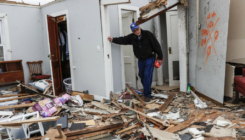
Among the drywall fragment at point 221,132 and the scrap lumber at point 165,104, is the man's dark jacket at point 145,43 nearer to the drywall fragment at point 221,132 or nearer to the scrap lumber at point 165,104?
the scrap lumber at point 165,104

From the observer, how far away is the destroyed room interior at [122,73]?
3.72 metres

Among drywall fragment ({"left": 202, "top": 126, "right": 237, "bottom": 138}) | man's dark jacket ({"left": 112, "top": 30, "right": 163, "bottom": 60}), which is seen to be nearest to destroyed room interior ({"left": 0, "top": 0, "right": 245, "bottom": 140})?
drywall fragment ({"left": 202, "top": 126, "right": 237, "bottom": 138})

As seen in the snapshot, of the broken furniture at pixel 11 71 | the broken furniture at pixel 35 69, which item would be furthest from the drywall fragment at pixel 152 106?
the broken furniture at pixel 11 71

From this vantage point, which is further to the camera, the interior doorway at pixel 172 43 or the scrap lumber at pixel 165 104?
the interior doorway at pixel 172 43

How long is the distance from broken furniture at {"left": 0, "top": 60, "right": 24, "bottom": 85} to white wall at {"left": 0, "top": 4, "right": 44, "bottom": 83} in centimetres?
30

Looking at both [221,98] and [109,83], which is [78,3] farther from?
[221,98]

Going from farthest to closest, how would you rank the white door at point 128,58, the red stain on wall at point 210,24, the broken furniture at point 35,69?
the broken furniture at point 35,69 < the white door at point 128,58 < the red stain on wall at point 210,24

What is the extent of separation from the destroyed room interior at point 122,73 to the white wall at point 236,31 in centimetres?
3

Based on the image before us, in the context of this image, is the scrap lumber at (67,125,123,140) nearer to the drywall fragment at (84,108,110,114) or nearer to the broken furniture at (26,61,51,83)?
the drywall fragment at (84,108,110,114)

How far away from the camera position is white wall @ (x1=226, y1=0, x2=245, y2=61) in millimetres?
5078

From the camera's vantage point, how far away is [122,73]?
19.5ft

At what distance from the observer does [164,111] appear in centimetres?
456

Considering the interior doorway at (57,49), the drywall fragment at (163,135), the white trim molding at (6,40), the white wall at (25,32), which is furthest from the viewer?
the white wall at (25,32)

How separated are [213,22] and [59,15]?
4831 mm
